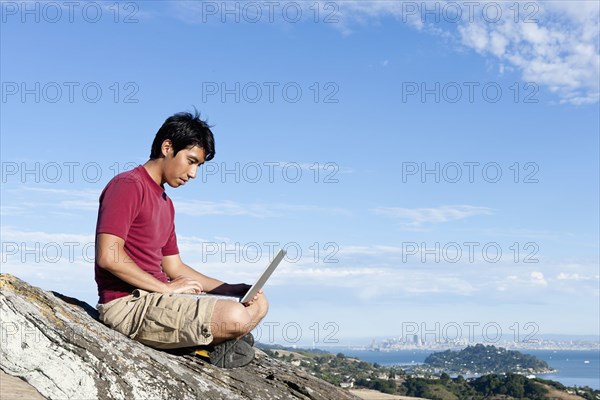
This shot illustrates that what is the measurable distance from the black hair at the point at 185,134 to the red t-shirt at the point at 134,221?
32 cm

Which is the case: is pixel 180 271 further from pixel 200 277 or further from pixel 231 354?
pixel 231 354

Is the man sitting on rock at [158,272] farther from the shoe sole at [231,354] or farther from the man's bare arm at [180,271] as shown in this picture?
the man's bare arm at [180,271]

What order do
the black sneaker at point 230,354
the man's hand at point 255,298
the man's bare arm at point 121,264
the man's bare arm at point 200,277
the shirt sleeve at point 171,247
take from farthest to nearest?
the shirt sleeve at point 171,247
the man's bare arm at point 200,277
the black sneaker at point 230,354
the man's hand at point 255,298
the man's bare arm at point 121,264

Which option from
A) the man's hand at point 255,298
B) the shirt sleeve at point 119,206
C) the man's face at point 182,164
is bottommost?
the man's hand at point 255,298

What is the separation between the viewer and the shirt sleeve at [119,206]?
5879 mm

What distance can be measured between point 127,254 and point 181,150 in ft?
3.29

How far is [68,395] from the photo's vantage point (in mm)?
5355

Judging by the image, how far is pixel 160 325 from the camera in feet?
19.4

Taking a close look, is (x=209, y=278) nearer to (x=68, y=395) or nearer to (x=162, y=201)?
(x=162, y=201)

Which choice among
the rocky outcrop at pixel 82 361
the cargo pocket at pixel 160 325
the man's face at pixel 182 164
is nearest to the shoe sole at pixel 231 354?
the rocky outcrop at pixel 82 361

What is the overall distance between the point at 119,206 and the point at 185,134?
2.83 ft

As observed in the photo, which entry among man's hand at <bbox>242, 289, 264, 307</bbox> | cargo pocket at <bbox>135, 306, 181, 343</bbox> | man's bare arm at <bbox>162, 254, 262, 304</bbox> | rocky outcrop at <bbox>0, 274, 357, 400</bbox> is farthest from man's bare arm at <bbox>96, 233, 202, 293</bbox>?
man's bare arm at <bbox>162, 254, 262, 304</bbox>

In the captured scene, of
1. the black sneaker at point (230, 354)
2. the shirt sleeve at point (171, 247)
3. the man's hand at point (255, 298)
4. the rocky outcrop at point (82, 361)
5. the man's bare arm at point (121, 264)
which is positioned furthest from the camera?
the shirt sleeve at point (171, 247)

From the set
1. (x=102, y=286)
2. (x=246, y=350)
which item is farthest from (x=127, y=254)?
(x=246, y=350)
